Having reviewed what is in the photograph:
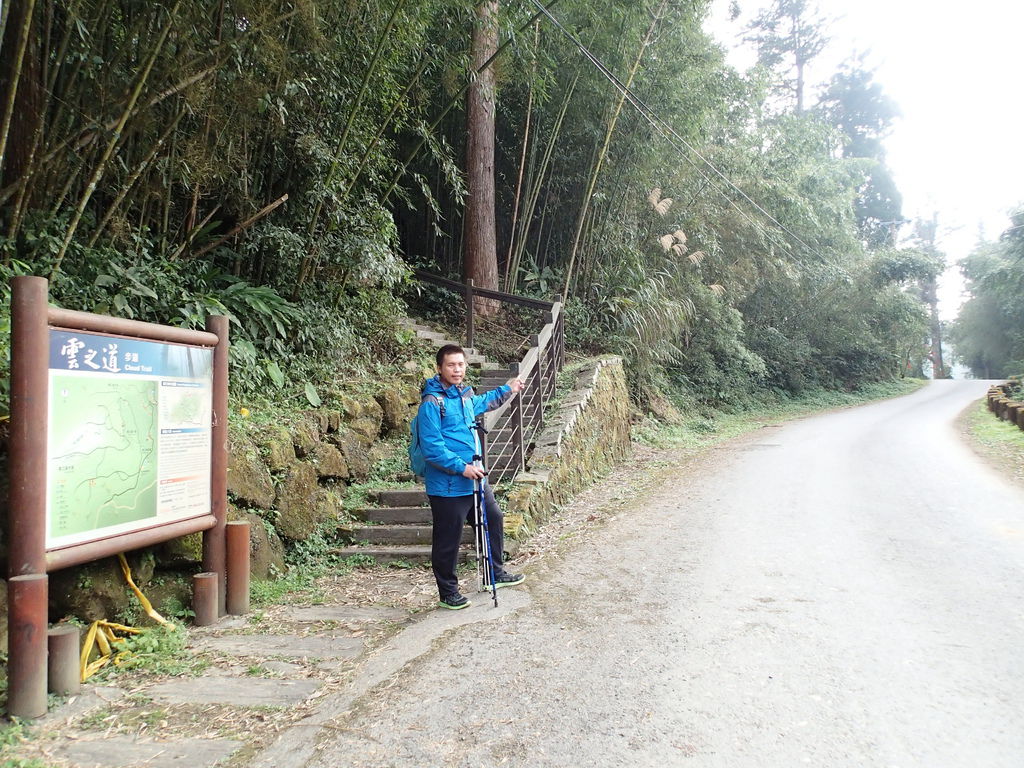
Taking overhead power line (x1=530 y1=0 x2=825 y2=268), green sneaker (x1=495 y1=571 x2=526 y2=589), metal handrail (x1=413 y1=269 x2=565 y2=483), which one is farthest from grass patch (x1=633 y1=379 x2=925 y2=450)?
green sneaker (x1=495 y1=571 x2=526 y2=589)

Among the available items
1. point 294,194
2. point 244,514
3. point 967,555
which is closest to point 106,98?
point 294,194

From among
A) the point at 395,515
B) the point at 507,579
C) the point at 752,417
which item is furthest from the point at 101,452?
the point at 752,417

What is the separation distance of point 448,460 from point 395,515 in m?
1.92

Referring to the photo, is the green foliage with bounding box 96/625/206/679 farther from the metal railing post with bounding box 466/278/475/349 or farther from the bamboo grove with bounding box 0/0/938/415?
the metal railing post with bounding box 466/278/475/349

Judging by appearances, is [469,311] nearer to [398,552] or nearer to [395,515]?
[395,515]

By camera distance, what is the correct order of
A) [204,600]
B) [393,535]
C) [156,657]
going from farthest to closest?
[393,535] → [204,600] → [156,657]

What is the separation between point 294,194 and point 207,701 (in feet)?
16.7

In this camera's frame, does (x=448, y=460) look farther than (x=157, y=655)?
Yes

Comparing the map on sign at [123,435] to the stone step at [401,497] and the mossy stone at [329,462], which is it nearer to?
the mossy stone at [329,462]

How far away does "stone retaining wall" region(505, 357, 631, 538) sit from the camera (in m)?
5.98

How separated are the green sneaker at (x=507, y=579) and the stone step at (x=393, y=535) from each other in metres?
1.03

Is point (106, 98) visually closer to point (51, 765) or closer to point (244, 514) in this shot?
point (244, 514)

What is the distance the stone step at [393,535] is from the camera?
5.36 m

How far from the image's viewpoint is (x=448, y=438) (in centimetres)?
409
